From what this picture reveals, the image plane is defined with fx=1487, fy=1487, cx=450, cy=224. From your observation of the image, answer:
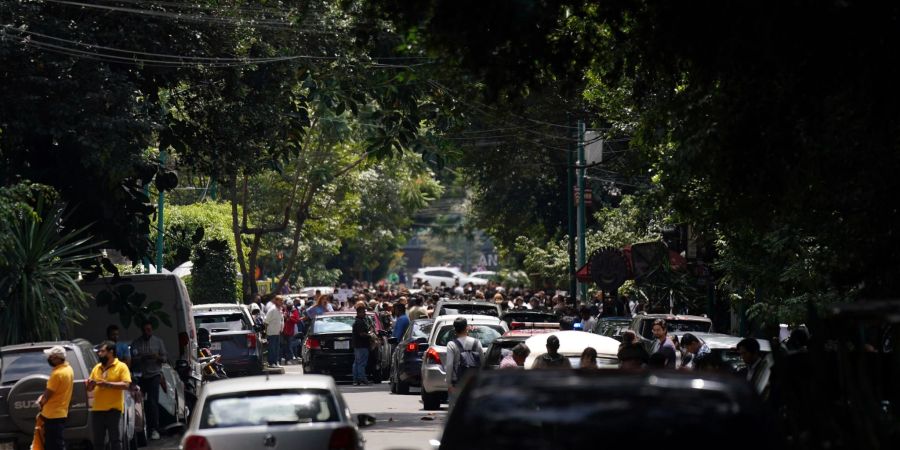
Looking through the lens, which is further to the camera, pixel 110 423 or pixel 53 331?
pixel 53 331

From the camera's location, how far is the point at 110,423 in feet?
55.9

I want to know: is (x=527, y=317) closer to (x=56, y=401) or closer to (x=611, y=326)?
(x=611, y=326)

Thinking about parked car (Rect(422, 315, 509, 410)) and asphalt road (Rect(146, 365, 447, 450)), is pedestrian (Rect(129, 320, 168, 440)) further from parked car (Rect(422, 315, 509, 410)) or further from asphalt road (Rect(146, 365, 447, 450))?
parked car (Rect(422, 315, 509, 410))

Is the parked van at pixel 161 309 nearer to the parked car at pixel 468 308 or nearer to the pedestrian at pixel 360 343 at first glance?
the pedestrian at pixel 360 343

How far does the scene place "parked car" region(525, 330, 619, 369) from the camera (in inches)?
716

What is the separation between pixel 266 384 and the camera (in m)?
12.5

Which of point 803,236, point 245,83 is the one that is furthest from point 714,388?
point 245,83

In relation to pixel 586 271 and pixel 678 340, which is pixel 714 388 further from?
pixel 586 271

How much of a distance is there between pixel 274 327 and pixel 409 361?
9.99 metres

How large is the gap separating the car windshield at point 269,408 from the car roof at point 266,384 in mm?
37

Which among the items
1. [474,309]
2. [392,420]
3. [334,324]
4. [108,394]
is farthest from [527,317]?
[108,394]

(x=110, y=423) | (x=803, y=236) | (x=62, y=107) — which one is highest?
(x=62, y=107)

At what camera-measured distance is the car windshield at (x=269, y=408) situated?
12.1 meters

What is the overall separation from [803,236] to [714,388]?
39.4 feet
